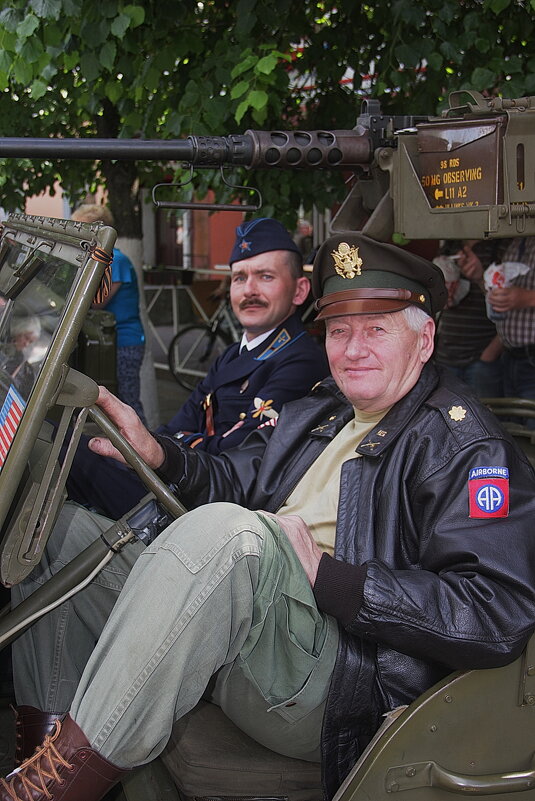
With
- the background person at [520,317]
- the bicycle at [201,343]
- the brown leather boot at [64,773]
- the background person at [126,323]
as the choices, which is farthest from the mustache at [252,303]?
the bicycle at [201,343]

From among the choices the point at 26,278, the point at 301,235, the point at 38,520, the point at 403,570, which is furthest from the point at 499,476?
the point at 301,235

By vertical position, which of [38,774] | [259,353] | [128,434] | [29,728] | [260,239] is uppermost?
[260,239]

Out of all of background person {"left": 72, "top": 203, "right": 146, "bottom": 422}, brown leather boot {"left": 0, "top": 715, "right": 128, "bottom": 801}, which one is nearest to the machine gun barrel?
brown leather boot {"left": 0, "top": 715, "right": 128, "bottom": 801}

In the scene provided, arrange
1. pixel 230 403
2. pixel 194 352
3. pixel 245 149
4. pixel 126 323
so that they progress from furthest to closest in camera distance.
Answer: pixel 194 352
pixel 126 323
pixel 230 403
pixel 245 149

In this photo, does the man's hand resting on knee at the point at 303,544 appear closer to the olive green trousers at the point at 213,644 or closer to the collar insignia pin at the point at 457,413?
the olive green trousers at the point at 213,644

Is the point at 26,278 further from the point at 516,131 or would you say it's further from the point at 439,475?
the point at 516,131

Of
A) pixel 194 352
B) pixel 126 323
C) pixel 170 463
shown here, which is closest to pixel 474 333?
pixel 126 323

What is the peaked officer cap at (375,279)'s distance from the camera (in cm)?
230

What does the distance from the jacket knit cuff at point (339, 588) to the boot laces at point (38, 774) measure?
0.60m

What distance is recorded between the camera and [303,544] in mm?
2025

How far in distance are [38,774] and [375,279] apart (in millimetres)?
1347

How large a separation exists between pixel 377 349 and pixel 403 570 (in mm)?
576

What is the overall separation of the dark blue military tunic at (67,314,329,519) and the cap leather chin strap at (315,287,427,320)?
2.57 ft

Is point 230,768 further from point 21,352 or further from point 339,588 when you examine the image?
point 21,352
